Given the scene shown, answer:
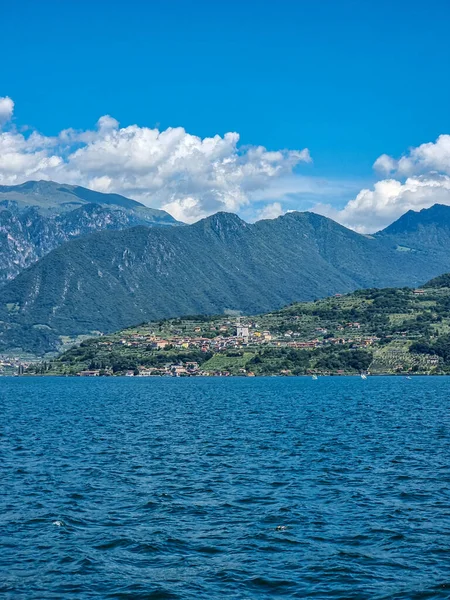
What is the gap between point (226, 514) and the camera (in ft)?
132

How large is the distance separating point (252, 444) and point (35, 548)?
119ft

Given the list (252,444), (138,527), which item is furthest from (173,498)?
(252,444)

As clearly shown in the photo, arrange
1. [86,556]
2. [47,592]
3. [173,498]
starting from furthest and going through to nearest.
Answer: [173,498] < [86,556] < [47,592]

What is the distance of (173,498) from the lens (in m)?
44.4

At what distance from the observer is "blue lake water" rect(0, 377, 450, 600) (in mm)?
29938

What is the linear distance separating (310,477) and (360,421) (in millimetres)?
43641

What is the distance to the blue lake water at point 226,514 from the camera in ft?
98.2

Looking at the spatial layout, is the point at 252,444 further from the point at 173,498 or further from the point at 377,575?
the point at 377,575

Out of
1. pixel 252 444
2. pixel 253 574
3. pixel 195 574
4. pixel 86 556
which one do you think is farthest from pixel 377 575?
pixel 252 444

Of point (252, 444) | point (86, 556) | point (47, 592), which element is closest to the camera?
point (47, 592)

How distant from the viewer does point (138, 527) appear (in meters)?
37.9

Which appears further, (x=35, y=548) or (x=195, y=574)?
(x=35, y=548)

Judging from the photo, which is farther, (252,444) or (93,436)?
(93,436)

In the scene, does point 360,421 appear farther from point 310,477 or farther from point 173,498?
point 173,498
